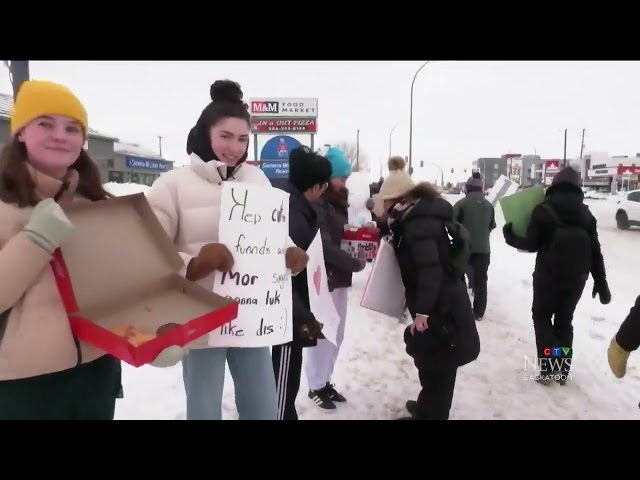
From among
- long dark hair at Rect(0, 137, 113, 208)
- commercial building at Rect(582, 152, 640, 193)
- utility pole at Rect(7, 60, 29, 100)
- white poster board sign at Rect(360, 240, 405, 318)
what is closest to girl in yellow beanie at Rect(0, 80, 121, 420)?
long dark hair at Rect(0, 137, 113, 208)

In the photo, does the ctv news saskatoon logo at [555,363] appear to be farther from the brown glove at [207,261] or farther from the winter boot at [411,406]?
the brown glove at [207,261]

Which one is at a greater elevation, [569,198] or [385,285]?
[569,198]

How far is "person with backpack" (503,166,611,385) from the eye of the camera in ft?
10.2

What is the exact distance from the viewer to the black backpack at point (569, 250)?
3.09 m

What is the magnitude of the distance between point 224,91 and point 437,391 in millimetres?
1973

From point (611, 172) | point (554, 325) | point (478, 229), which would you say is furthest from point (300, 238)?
point (611, 172)

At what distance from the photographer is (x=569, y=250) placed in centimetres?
310

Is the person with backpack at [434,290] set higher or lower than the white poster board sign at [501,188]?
→ lower

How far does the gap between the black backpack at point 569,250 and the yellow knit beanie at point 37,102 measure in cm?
312

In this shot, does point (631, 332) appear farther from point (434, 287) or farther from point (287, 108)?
point (287, 108)

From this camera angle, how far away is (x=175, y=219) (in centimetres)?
159

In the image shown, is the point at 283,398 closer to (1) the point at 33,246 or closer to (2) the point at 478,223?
(1) the point at 33,246

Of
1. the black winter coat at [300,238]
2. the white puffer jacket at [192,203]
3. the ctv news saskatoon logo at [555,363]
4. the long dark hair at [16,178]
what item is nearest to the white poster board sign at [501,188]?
the ctv news saskatoon logo at [555,363]

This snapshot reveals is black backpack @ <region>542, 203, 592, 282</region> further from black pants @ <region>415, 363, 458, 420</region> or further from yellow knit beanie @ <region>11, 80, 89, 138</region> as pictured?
yellow knit beanie @ <region>11, 80, 89, 138</region>
